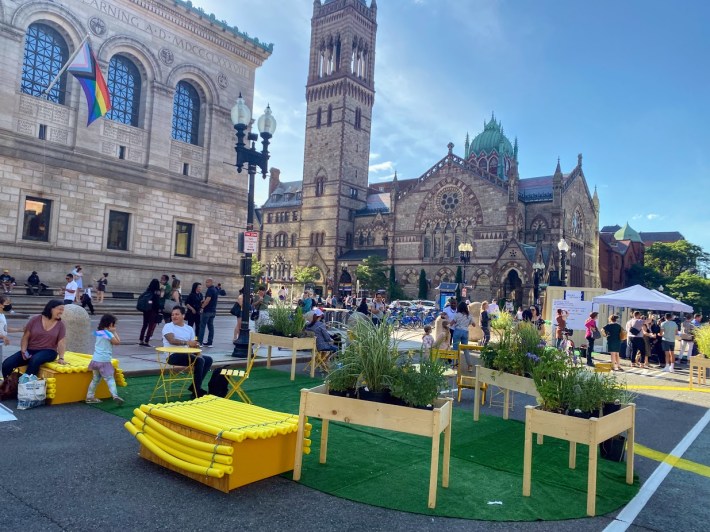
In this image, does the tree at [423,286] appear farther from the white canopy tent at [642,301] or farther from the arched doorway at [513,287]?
the white canopy tent at [642,301]

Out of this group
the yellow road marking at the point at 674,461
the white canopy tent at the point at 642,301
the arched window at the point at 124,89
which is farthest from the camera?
the arched window at the point at 124,89

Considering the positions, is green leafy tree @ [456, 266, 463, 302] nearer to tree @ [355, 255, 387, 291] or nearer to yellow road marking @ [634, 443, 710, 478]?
tree @ [355, 255, 387, 291]

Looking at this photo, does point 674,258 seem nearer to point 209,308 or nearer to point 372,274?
point 372,274

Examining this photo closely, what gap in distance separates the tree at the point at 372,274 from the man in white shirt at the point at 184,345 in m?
50.0

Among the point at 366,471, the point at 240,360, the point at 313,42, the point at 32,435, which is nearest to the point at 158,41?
the point at 240,360

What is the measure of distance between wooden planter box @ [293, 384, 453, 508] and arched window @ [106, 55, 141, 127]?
21663mm

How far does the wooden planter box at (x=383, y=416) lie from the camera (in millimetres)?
4441

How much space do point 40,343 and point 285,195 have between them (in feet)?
233

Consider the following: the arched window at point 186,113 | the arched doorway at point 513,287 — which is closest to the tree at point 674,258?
the arched doorway at point 513,287

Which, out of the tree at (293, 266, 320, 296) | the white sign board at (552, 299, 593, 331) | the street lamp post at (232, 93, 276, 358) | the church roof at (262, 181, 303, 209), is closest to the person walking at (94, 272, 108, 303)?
the street lamp post at (232, 93, 276, 358)

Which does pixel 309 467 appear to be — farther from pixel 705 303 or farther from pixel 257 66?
pixel 705 303

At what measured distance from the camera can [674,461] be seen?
6203 mm

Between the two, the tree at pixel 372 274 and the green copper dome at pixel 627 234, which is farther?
the green copper dome at pixel 627 234

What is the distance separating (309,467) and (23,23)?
21.7 m
